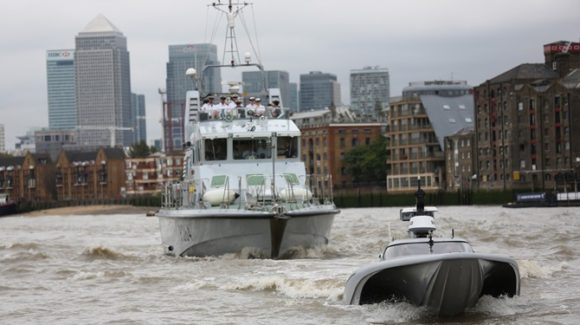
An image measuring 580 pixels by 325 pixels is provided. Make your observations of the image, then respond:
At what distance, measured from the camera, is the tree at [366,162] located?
174 m

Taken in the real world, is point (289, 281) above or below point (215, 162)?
below

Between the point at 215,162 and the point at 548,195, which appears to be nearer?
the point at 215,162

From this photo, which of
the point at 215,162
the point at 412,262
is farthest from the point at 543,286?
the point at 215,162

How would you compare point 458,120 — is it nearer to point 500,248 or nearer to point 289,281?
point 500,248

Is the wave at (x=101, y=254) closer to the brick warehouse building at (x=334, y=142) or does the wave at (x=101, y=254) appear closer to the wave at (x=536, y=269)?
the wave at (x=536, y=269)

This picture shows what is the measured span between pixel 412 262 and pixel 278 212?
1425cm

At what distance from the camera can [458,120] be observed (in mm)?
167625

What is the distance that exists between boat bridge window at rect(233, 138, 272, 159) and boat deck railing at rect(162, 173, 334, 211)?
940 millimetres

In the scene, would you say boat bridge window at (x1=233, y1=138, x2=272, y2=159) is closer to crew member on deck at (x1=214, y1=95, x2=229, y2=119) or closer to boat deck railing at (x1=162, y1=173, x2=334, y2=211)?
boat deck railing at (x1=162, y1=173, x2=334, y2=211)

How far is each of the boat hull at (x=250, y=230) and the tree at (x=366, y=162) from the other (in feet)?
435

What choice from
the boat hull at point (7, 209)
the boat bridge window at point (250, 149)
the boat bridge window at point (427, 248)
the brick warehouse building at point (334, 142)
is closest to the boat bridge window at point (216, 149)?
the boat bridge window at point (250, 149)

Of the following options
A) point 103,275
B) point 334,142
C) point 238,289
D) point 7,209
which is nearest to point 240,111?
point 103,275

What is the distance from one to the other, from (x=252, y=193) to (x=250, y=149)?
272cm

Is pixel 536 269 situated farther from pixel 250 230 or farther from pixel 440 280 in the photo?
pixel 440 280
